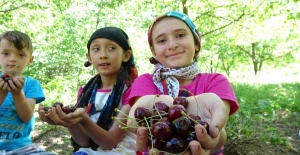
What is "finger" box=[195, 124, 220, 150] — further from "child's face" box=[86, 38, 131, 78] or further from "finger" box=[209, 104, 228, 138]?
"child's face" box=[86, 38, 131, 78]

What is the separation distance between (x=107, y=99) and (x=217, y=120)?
1.20m

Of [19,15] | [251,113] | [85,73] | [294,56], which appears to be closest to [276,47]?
[294,56]

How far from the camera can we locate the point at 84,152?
2.24m

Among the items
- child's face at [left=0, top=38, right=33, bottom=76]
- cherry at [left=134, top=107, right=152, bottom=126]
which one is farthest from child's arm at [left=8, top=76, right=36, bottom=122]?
cherry at [left=134, top=107, right=152, bottom=126]

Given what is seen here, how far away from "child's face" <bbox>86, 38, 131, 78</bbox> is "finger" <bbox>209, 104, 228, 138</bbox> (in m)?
1.14

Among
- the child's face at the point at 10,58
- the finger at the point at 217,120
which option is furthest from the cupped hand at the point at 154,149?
the child's face at the point at 10,58

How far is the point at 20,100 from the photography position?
2.28 metres

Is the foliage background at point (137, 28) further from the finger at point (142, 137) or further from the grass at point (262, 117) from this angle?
the finger at point (142, 137)

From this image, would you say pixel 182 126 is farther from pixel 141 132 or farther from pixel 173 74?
pixel 173 74

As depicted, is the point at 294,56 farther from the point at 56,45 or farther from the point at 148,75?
the point at 148,75

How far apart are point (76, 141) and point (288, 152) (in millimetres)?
3249

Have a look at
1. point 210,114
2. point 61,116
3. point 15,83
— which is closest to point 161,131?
point 210,114

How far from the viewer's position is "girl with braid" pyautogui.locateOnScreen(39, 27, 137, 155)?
7.31ft

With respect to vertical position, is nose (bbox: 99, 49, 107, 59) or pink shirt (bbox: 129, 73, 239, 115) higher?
nose (bbox: 99, 49, 107, 59)
